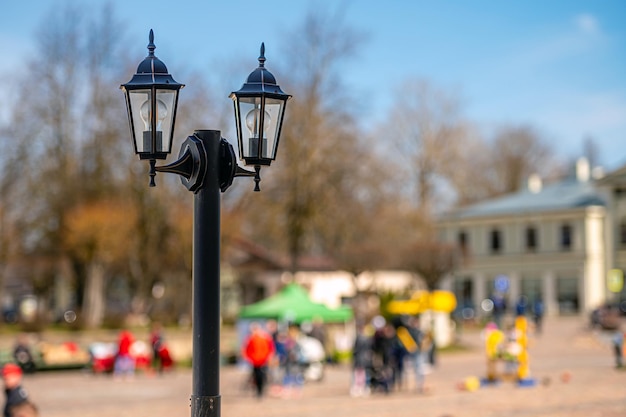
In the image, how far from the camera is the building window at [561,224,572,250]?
2894 inches

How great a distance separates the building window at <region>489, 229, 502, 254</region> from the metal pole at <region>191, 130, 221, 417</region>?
7167 centimetres

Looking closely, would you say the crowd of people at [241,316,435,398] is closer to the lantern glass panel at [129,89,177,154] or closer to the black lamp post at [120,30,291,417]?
the black lamp post at [120,30,291,417]

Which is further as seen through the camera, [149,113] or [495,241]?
[495,241]

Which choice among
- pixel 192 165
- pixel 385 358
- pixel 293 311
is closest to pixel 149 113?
pixel 192 165

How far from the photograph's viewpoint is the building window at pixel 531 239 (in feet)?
248

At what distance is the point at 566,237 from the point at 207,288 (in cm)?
6959

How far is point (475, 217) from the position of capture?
7725cm

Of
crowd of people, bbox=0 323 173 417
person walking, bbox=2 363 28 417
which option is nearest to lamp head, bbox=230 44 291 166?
person walking, bbox=2 363 28 417

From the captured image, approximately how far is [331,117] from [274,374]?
22.6 meters

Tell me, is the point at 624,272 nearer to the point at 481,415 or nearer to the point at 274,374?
the point at 274,374

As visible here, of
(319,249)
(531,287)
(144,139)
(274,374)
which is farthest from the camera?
(531,287)

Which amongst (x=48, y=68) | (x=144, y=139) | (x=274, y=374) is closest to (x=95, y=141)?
(x=48, y=68)

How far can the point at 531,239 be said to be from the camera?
76188mm

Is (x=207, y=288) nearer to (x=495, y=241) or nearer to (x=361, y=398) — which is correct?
(x=361, y=398)
